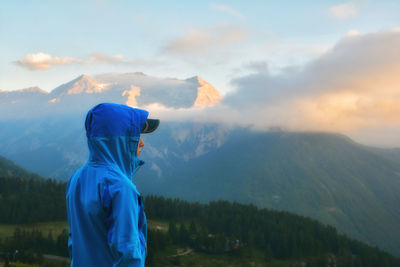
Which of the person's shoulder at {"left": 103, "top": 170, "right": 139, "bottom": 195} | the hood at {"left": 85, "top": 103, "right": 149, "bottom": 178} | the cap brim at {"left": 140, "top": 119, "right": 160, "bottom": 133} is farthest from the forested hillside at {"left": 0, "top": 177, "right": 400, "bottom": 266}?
the person's shoulder at {"left": 103, "top": 170, "right": 139, "bottom": 195}

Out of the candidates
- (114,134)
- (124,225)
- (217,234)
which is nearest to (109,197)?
(124,225)

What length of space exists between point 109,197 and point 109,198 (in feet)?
0.04

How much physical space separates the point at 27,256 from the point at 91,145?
58.6 m

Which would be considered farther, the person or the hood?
the hood

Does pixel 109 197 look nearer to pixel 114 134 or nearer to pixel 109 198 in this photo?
pixel 109 198

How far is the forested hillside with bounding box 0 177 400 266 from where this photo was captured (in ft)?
310

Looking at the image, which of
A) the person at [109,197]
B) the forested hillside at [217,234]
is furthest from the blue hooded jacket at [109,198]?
the forested hillside at [217,234]

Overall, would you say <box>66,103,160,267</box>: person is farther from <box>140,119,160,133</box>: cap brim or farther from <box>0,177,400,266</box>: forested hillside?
<box>0,177,400,266</box>: forested hillside

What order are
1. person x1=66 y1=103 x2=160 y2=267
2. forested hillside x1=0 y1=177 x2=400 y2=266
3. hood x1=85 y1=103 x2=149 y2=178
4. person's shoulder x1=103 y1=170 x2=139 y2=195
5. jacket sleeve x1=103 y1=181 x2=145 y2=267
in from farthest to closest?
forested hillside x1=0 y1=177 x2=400 y2=266
hood x1=85 y1=103 x2=149 y2=178
person's shoulder x1=103 y1=170 x2=139 y2=195
person x1=66 y1=103 x2=160 y2=267
jacket sleeve x1=103 y1=181 x2=145 y2=267

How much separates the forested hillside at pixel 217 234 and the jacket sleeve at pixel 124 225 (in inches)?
3108

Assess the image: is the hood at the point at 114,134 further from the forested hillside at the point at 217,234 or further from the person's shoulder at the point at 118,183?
the forested hillside at the point at 217,234

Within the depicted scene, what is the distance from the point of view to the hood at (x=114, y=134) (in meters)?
4.91

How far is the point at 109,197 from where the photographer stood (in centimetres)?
444

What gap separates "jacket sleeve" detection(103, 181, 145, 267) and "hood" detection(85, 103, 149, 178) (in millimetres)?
556
